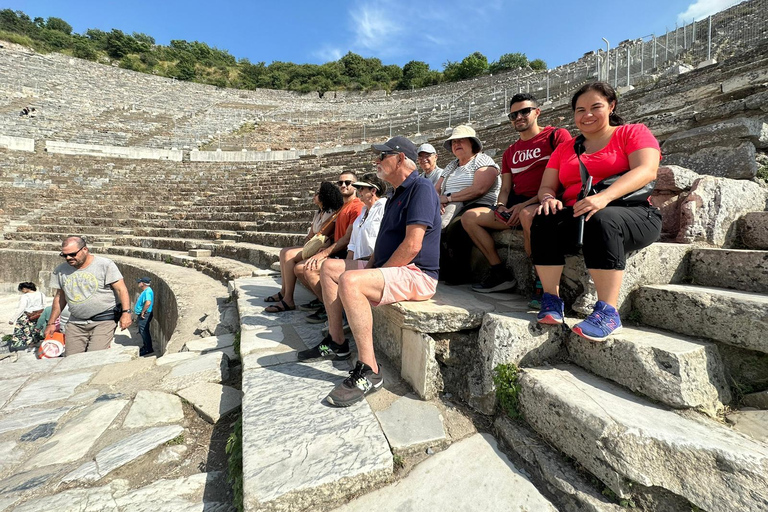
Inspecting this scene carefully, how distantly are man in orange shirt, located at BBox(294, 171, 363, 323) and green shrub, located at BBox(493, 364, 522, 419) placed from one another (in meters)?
1.79

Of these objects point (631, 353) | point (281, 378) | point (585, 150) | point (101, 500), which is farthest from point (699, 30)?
point (101, 500)

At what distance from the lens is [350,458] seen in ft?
4.38

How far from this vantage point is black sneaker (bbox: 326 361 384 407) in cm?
167

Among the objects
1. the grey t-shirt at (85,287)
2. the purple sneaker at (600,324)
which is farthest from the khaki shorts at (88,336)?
the purple sneaker at (600,324)

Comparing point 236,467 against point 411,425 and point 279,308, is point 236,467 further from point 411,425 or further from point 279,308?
point 279,308

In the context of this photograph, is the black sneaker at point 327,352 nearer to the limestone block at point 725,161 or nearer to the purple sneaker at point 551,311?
the purple sneaker at point 551,311

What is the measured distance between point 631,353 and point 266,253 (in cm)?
538

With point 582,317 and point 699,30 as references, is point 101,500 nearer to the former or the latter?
point 582,317

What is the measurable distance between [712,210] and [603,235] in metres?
1.20

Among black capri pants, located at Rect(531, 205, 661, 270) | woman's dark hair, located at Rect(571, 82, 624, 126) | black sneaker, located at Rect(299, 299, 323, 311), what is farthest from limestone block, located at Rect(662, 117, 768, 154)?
black sneaker, located at Rect(299, 299, 323, 311)

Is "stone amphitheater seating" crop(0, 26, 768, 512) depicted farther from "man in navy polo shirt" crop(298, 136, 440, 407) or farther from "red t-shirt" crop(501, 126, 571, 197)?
"red t-shirt" crop(501, 126, 571, 197)

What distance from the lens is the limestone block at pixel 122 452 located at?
1.51m

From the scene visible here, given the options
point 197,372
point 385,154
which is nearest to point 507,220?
point 385,154

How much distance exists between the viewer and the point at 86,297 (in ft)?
13.4
